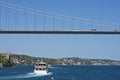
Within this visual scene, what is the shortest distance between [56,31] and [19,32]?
4.06 m

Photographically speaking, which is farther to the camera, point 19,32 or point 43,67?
point 43,67

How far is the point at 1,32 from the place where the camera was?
56.7m

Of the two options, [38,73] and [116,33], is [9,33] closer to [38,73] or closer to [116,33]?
[116,33]

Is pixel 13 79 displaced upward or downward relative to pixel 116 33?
downward

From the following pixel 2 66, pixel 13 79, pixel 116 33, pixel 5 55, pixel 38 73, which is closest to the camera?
pixel 116 33

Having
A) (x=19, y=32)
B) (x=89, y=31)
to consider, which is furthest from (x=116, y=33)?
(x=19, y=32)

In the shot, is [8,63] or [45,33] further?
[8,63]

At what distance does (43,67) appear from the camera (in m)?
89.0

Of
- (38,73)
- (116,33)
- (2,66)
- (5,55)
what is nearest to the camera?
(116,33)

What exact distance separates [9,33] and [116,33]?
11685mm

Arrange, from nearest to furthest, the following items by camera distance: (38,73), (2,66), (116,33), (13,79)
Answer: (116,33) < (13,79) < (38,73) < (2,66)

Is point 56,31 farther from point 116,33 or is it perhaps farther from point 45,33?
point 116,33

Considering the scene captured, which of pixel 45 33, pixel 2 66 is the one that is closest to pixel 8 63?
pixel 2 66

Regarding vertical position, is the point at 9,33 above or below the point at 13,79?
above
